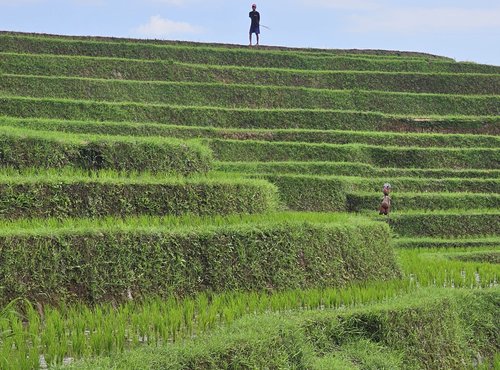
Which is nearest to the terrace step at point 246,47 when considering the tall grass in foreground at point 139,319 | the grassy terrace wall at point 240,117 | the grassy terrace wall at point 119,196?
the grassy terrace wall at point 240,117

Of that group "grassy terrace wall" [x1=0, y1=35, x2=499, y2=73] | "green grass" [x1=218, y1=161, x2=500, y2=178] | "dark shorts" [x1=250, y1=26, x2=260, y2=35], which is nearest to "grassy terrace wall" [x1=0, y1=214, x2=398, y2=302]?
"green grass" [x1=218, y1=161, x2=500, y2=178]

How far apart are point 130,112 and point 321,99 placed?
6.89 metres

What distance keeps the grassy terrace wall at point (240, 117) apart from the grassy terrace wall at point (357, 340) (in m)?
13.1

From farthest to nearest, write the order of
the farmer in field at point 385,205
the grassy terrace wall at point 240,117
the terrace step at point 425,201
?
the grassy terrace wall at point 240,117 < the terrace step at point 425,201 < the farmer in field at point 385,205

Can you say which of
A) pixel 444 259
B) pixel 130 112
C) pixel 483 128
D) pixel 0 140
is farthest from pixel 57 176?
pixel 483 128

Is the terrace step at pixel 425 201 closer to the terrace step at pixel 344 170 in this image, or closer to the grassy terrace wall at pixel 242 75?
the terrace step at pixel 344 170

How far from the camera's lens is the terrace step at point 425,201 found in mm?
19047

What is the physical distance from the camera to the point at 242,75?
27.5 m

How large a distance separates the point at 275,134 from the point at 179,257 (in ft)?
44.6

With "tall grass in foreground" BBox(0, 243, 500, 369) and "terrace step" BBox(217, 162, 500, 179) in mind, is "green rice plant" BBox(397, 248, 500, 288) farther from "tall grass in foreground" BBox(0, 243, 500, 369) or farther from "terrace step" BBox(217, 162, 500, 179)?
"terrace step" BBox(217, 162, 500, 179)

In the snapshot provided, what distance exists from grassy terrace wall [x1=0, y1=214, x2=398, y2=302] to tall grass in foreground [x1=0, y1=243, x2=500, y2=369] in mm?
240

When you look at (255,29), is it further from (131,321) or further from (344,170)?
(131,321)

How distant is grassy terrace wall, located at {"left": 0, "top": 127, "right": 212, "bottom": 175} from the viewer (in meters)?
11.6

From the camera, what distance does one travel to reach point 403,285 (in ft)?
36.2
